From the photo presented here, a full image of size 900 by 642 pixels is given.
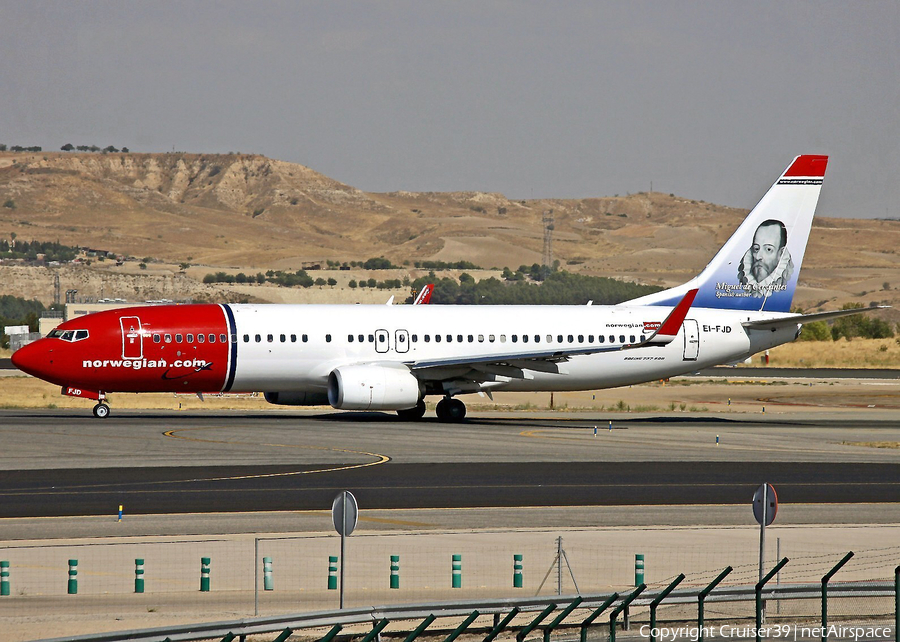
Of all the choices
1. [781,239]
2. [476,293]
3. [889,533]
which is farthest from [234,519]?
[476,293]

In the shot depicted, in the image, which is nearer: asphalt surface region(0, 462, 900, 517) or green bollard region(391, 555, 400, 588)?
green bollard region(391, 555, 400, 588)

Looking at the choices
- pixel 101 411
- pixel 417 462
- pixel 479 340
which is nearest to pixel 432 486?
pixel 417 462

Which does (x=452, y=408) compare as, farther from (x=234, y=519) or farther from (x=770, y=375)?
(x=770, y=375)

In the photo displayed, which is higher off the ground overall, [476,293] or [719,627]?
[476,293]

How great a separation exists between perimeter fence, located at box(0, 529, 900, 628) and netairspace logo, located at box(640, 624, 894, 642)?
42 cm

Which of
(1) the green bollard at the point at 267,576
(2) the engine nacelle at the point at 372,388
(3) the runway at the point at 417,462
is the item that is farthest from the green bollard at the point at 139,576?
(2) the engine nacelle at the point at 372,388

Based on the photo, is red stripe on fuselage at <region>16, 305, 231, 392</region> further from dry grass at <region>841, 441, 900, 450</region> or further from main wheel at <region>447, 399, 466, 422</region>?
dry grass at <region>841, 441, 900, 450</region>

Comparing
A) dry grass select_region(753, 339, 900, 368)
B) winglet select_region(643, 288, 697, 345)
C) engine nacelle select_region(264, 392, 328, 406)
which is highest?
winglet select_region(643, 288, 697, 345)

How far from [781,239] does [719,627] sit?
3903 cm

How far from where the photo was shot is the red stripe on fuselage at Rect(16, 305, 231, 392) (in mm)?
44812

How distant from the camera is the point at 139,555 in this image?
20750 millimetres

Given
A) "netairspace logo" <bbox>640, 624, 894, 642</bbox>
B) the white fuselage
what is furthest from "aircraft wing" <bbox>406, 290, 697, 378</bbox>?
"netairspace logo" <bbox>640, 624, 894, 642</bbox>

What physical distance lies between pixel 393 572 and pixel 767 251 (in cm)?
3771

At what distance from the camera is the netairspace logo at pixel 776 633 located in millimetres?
15109
